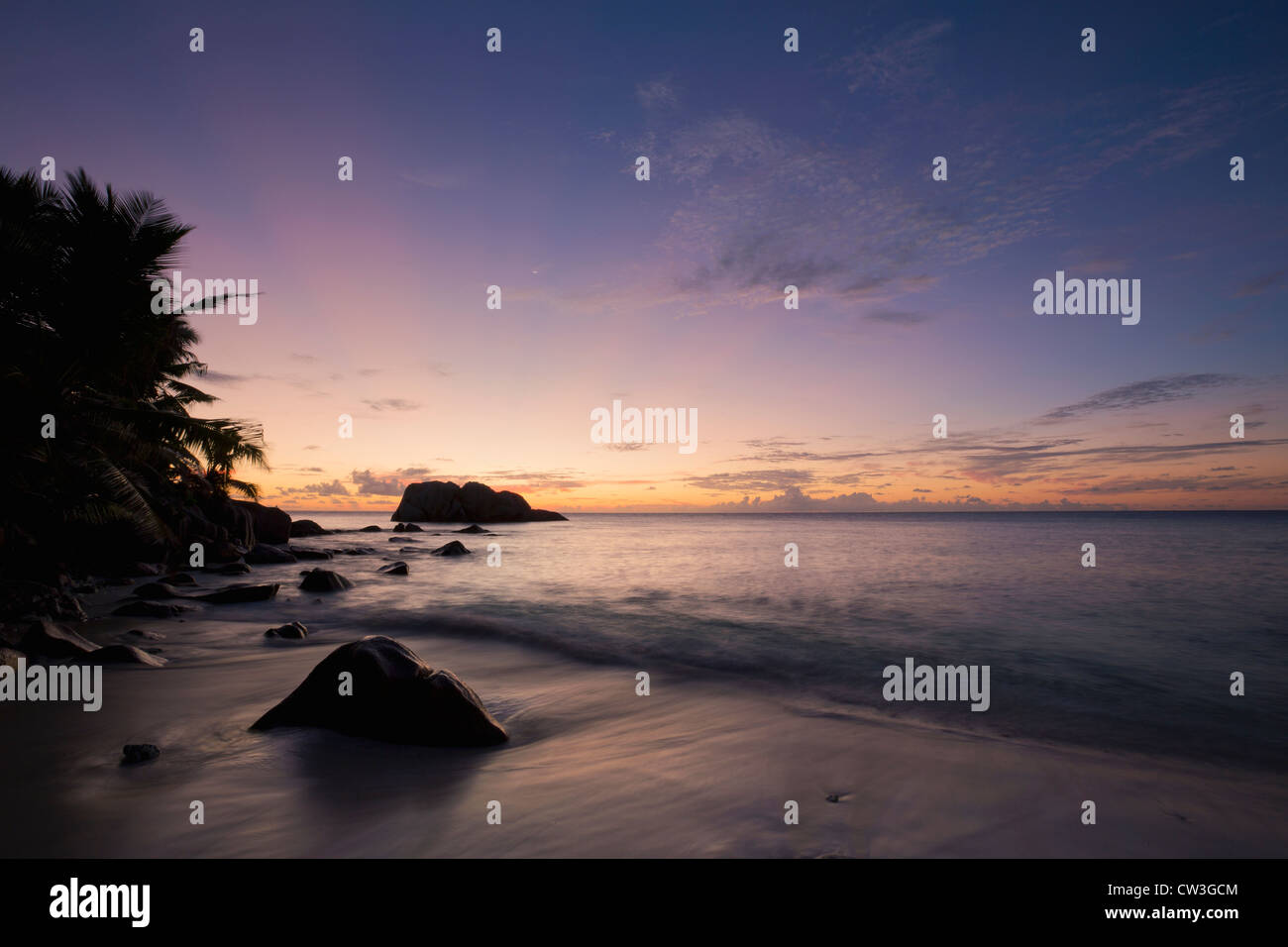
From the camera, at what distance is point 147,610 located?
41.3ft

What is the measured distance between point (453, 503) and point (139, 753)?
287 feet

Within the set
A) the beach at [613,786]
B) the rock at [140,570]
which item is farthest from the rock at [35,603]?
the rock at [140,570]

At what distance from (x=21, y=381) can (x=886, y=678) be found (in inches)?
658

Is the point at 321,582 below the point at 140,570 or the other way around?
below

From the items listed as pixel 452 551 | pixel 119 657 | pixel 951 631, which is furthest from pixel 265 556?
pixel 951 631

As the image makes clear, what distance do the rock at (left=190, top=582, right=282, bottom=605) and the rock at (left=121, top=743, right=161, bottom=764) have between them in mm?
11535

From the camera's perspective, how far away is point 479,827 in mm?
3873

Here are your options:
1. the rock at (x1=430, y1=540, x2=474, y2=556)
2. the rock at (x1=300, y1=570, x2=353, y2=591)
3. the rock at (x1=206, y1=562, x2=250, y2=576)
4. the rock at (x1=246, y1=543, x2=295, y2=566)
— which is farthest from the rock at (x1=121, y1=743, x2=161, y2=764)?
the rock at (x1=430, y1=540, x2=474, y2=556)

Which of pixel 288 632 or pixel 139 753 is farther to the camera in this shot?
pixel 288 632

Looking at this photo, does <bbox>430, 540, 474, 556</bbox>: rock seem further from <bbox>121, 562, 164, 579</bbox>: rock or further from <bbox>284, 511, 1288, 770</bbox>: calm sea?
<bbox>121, 562, 164, 579</bbox>: rock

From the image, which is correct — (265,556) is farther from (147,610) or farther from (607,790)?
(607,790)

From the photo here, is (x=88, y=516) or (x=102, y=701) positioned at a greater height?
(x=88, y=516)

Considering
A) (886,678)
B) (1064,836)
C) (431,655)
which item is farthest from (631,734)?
(431,655)
